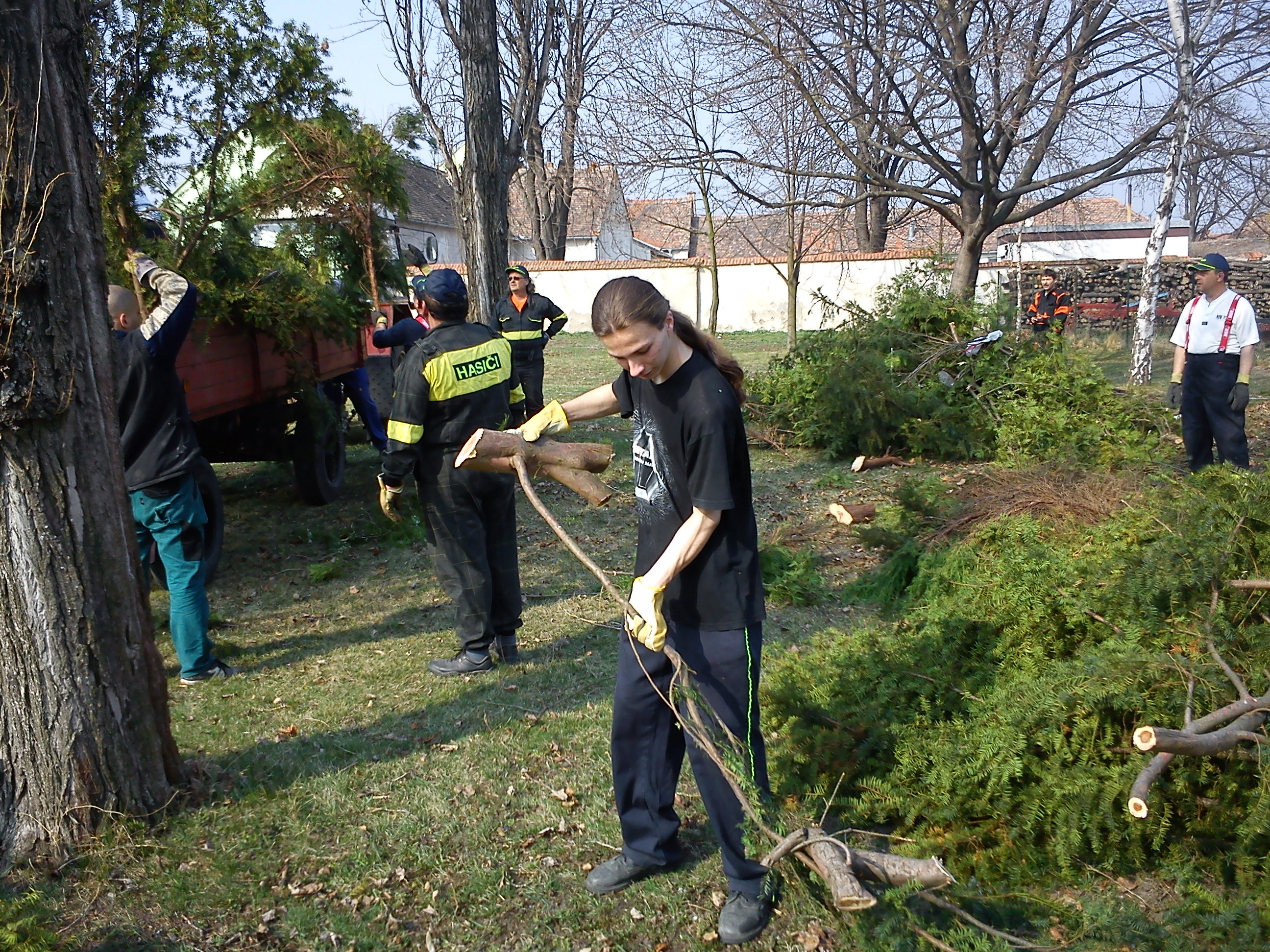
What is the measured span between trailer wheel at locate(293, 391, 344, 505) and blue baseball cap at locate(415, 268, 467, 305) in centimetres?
280

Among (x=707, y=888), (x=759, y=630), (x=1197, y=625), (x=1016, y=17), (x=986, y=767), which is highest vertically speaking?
(x=1016, y=17)

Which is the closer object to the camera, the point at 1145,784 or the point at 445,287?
the point at 1145,784

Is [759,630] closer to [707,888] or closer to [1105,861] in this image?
[707,888]

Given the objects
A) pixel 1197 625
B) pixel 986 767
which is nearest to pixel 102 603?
pixel 986 767

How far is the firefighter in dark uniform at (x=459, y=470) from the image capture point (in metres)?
4.54

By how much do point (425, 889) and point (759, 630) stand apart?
141 cm

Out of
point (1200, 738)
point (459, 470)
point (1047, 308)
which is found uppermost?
point (1047, 308)

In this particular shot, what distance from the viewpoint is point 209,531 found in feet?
18.9

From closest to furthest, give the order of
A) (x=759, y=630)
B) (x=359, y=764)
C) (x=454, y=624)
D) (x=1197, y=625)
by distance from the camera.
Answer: (x=759, y=630)
(x=1197, y=625)
(x=359, y=764)
(x=454, y=624)

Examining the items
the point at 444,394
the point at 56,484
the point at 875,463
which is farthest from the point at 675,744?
the point at 875,463

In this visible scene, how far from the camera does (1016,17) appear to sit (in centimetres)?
1234

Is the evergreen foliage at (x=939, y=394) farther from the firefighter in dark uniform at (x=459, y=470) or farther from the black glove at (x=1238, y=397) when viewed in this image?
the firefighter in dark uniform at (x=459, y=470)

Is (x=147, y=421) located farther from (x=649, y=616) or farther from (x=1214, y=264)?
(x=1214, y=264)

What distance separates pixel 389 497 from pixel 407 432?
0.42 metres
